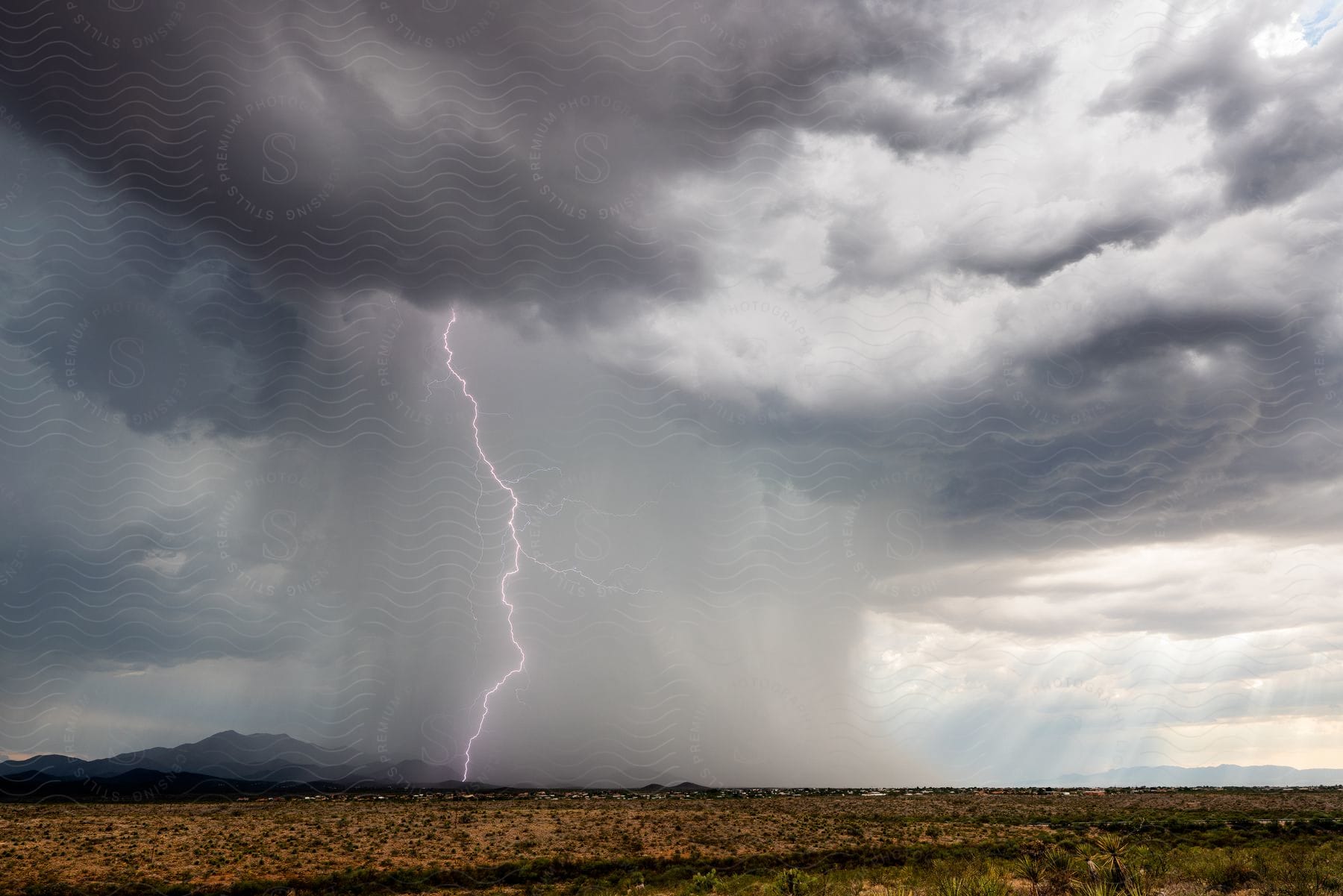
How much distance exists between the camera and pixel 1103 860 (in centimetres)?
3269

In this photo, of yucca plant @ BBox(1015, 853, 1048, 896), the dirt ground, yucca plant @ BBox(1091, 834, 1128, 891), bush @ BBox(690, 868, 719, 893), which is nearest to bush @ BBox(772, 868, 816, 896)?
bush @ BBox(690, 868, 719, 893)

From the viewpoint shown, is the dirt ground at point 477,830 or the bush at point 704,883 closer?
the bush at point 704,883

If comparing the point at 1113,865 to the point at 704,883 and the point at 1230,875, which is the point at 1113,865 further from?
the point at 704,883

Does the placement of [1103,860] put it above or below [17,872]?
above

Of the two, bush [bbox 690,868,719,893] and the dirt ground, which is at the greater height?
bush [bbox 690,868,719,893]

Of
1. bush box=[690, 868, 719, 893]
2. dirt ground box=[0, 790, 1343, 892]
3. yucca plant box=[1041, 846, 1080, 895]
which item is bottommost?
dirt ground box=[0, 790, 1343, 892]

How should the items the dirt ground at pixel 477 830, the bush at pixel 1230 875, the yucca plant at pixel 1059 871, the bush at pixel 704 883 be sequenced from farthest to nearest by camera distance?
the dirt ground at pixel 477 830 < the bush at pixel 704 883 < the bush at pixel 1230 875 < the yucca plant at pixel 1059 871

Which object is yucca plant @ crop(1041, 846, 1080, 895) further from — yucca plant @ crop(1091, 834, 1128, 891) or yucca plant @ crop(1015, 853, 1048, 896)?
yucca plant @ crop(1091, 834, 1128, 891)

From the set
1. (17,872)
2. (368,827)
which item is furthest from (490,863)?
(17,872)

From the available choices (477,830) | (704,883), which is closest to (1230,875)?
(704,883)

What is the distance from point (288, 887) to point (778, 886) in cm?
2754

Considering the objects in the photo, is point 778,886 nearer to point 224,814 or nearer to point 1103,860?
point 1103,860

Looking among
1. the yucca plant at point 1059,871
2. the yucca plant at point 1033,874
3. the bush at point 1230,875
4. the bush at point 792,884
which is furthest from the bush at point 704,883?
the bush at point 1230,875

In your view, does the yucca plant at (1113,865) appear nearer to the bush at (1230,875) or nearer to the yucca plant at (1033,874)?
the yucca plant at (1033,874)
